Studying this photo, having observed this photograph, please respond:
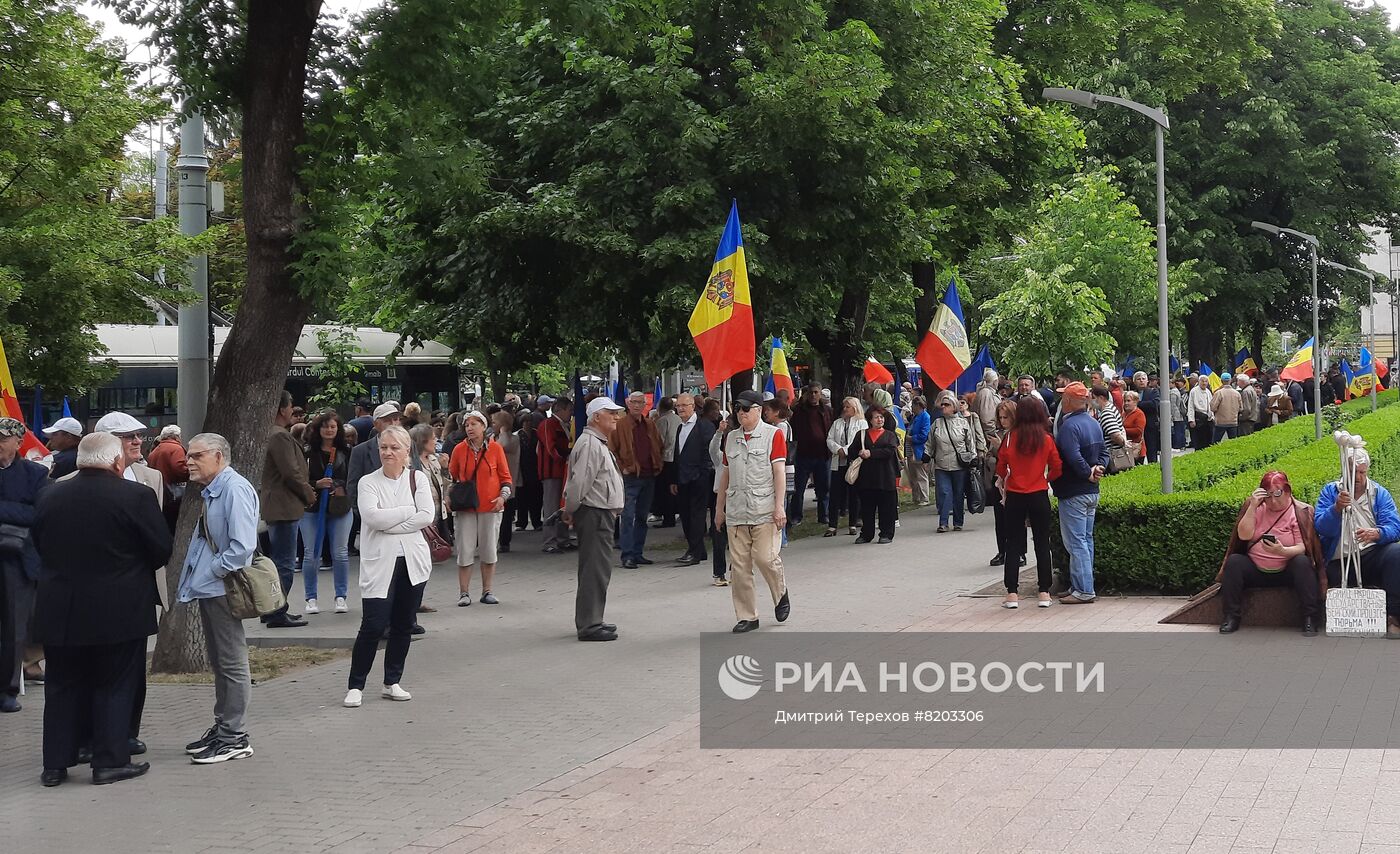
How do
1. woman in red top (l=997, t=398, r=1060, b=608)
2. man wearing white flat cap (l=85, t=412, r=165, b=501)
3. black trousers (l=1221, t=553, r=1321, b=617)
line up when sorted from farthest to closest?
1. woman in red top (l=997, t=398, r=1060, b=608)
2. black trousers (l=1221, t=553, r=1321, b=617)
3. man wearing white flat cap (l=85, t=412, r=165, b=501)

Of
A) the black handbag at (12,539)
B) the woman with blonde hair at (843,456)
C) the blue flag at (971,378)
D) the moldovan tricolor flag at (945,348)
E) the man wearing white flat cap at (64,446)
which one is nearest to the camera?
the black handbag at (12,539)

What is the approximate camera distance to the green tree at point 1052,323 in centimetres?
4166

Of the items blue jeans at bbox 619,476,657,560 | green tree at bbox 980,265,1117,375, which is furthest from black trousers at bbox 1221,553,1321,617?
green tree at bbox 980,265,1117,375

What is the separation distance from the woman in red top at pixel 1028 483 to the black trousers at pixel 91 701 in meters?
7.45

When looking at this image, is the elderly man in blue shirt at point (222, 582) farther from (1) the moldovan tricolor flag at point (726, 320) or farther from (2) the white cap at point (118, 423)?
(1) the moldovan tricolor flag at point (726, 320)

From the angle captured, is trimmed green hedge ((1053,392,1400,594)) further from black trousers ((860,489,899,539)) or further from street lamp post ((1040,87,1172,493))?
black trousers ((860,489,899,539))

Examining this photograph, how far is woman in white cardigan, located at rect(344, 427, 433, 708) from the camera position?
9.29 meters

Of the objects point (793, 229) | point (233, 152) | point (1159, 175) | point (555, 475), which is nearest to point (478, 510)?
point (555, 475)

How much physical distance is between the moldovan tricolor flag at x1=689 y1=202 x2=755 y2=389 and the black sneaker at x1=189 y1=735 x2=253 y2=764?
7.77 metres

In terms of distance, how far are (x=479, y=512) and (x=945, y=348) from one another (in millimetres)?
10140

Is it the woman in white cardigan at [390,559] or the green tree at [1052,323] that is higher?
the green tree at [1052,323]

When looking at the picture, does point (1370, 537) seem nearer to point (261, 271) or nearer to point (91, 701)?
point (261, 271)

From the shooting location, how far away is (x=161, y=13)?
36.5 ft

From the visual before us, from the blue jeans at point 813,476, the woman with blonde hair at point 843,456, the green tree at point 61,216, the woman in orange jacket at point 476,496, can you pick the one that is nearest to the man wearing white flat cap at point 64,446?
the woman in orange jacket at point 476,496
